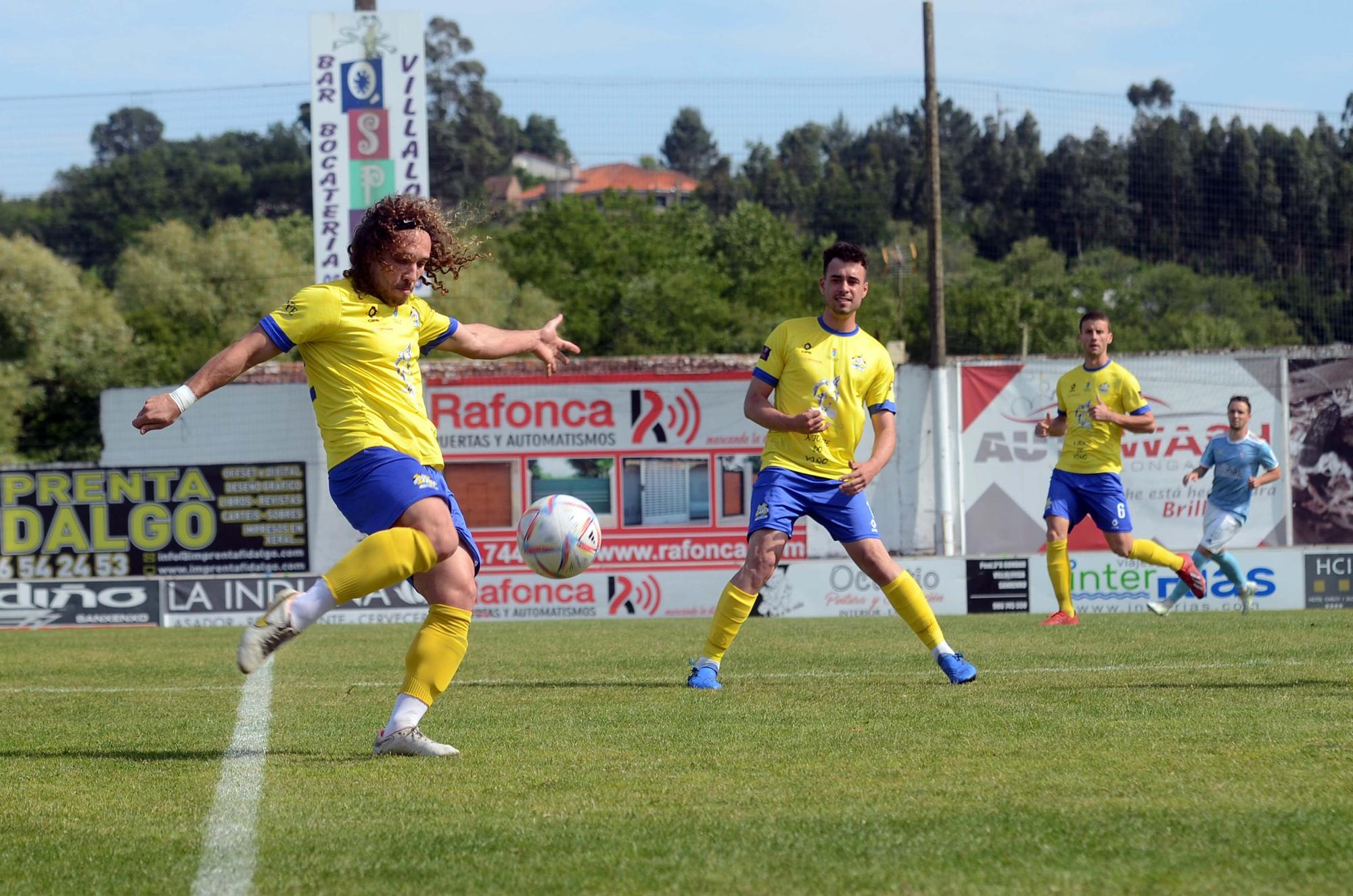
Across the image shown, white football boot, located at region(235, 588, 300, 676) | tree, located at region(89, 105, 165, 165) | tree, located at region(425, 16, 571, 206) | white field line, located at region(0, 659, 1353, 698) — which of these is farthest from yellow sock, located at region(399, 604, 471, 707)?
tree, located at region(425, 16, 571, 206)

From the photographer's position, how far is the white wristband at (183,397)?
216 inches

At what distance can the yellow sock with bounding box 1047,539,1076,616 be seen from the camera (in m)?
12.2

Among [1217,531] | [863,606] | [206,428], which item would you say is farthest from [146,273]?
[1217,531]

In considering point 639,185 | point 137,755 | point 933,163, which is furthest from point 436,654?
point 639,185

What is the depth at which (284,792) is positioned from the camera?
4.92 meters

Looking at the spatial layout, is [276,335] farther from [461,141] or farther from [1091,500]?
[461,141]

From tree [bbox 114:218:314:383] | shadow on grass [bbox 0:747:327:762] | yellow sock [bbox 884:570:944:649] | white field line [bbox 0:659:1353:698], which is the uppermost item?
tree [bbox 114:218:314:383]

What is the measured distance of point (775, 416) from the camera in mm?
7809

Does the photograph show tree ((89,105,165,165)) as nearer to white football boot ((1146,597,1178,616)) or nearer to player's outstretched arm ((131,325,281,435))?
white football boot ((1146,597,1178,616))

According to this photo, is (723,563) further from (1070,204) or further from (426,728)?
(1070,204)

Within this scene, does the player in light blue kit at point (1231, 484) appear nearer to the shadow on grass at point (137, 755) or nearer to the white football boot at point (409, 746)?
the white football boot at point (409, 746)

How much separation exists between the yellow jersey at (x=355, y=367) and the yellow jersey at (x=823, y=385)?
259 cm

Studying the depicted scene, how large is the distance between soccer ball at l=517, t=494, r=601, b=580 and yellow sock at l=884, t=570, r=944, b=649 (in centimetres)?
178

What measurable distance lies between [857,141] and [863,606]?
111 feet
